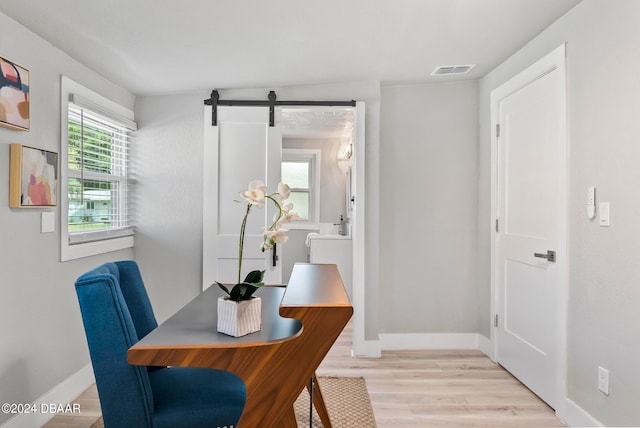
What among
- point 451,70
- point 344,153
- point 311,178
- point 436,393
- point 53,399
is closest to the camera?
point 53,399

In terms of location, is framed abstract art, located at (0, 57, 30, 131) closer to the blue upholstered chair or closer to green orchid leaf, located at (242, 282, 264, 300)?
the blue upholstered chair

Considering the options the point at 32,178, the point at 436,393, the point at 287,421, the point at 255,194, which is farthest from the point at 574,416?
the point at 32,178

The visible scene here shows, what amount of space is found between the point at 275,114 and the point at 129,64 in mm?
1171

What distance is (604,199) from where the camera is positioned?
209 cm

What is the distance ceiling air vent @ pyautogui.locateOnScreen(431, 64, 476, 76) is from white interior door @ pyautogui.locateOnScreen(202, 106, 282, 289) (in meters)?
1.39

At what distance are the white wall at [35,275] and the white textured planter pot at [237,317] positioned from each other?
137cm

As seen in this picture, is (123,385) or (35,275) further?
(35,275)

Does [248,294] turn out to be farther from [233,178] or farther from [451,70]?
[451,70]

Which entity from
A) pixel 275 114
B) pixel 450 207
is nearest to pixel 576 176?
pixel 450 207

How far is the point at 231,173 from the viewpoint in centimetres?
344

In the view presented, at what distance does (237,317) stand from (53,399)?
1.78 m

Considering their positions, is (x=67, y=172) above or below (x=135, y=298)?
above

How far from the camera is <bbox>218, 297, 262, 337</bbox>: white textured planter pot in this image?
1.41 metres

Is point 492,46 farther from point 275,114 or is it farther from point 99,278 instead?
point 99,278
